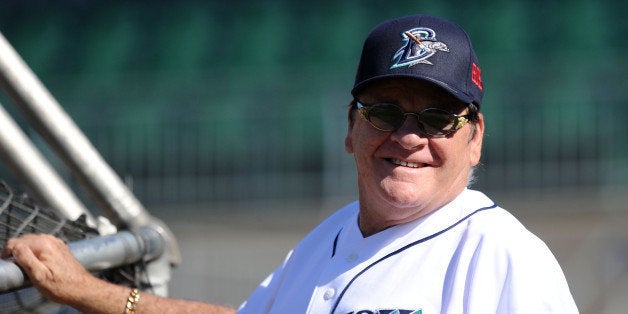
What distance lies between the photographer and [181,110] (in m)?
10.4

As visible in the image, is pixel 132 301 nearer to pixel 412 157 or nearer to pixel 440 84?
pixel 412 157

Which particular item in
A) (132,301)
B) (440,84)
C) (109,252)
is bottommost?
(132,301)

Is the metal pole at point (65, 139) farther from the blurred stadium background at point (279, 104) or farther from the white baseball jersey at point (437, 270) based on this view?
the blurred stadium background at point (279, 104)

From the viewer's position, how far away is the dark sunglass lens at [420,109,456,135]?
7.29ft

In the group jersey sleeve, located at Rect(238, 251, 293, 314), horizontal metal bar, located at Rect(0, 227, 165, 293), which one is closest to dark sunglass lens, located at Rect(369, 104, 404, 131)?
jersey sleeve, located at Rect(238, 251, 293, 314)

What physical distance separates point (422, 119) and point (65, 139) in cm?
98

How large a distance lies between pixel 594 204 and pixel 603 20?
224 centimetres

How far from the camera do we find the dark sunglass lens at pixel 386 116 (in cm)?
225

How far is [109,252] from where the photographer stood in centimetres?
262

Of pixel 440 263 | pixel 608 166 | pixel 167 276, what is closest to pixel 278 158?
pixel 608 166

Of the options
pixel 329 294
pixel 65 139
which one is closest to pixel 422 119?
pixel 329 294

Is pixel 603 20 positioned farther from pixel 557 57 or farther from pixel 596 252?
pixel 596 252

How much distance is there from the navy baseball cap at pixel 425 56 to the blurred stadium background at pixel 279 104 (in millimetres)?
6464

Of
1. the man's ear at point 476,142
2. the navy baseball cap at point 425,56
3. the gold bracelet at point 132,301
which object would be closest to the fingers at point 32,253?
the gold bracelet at point 132,301
